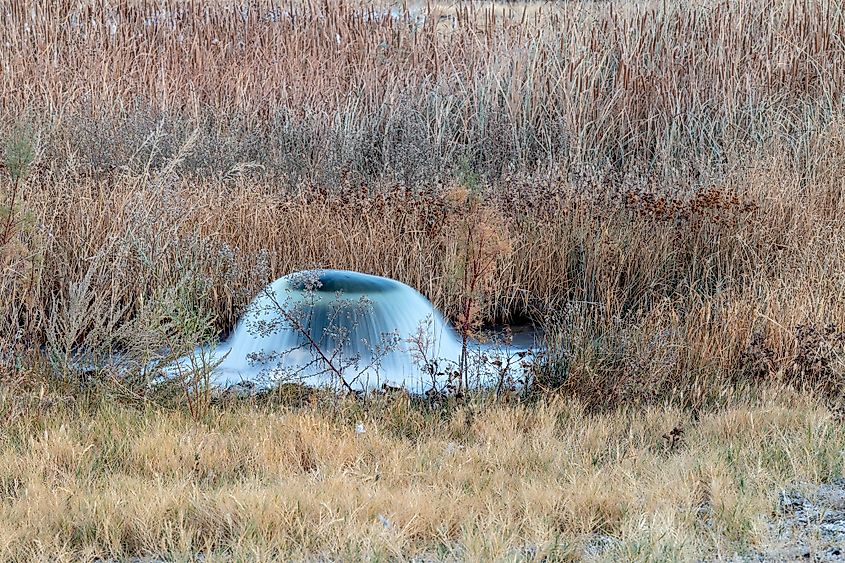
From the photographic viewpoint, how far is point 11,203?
4.56m

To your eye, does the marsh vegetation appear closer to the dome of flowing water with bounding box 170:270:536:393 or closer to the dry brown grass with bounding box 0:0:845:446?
the dry brown grass with bounding box 0:0:845:446

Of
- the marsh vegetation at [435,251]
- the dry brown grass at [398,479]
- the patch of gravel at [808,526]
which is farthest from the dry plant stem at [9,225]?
the patch of gravel at [808,526]

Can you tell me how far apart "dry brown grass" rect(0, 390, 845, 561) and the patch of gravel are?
55mm

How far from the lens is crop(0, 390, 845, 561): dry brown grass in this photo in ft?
9.55

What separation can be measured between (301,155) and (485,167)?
157cm

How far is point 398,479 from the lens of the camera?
3510mm

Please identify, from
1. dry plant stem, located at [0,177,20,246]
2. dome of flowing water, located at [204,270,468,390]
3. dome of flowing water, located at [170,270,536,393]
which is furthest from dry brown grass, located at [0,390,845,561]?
dry plant stem, located at [0,177,20,246]

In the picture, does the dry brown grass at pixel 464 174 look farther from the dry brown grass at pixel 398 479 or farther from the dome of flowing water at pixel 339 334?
the dry brown grass at pixel 398 479

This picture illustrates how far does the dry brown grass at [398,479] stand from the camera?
115 inches

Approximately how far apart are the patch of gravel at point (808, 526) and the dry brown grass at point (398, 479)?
6 centimetres

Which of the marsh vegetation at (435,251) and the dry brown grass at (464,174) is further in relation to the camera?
the dry brown grass at (464,174)


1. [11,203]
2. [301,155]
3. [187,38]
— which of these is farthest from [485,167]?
[11,203]

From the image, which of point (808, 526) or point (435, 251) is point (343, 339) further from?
point (808, 526)

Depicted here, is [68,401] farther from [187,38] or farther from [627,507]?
[187,38]
